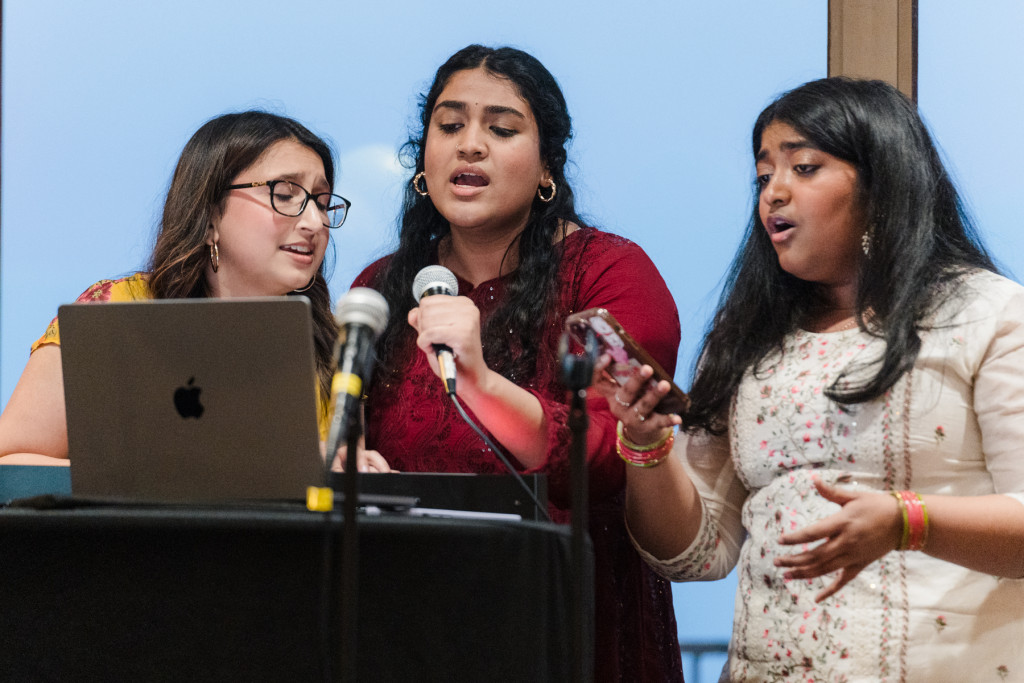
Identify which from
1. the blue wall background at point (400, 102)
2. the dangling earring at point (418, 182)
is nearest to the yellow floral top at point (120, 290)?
the blue wall background at point (400, 102)

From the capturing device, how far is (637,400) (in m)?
1.36

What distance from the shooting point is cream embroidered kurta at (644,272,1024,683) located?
1344 mm

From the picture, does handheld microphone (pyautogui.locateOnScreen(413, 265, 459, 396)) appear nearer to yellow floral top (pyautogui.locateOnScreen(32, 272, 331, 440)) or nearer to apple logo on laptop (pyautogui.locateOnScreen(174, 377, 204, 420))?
apple logo on laptop (pyautogui.locateOnScreen(174, 377, 204, 420))


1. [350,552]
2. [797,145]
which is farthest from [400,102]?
[350,552]

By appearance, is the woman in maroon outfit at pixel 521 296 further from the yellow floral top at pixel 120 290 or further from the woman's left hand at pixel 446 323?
the yellow floral top at pixel 120 290

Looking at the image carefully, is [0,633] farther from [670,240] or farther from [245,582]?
[670,240]

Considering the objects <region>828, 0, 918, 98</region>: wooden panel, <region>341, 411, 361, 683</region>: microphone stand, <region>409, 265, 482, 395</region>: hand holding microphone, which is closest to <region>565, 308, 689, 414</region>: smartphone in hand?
<region>409, 265, 482, 395</region>: hand holding microphone

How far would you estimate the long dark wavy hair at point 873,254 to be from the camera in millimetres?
1466

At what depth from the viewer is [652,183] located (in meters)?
2.54

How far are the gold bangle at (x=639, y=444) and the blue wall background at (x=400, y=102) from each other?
80cm

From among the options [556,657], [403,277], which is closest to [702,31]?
[403,277]

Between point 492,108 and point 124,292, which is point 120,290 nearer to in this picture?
point 124,292

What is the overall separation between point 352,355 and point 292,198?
113 centimetres

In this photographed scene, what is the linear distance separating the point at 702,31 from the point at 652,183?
0.43 metres
